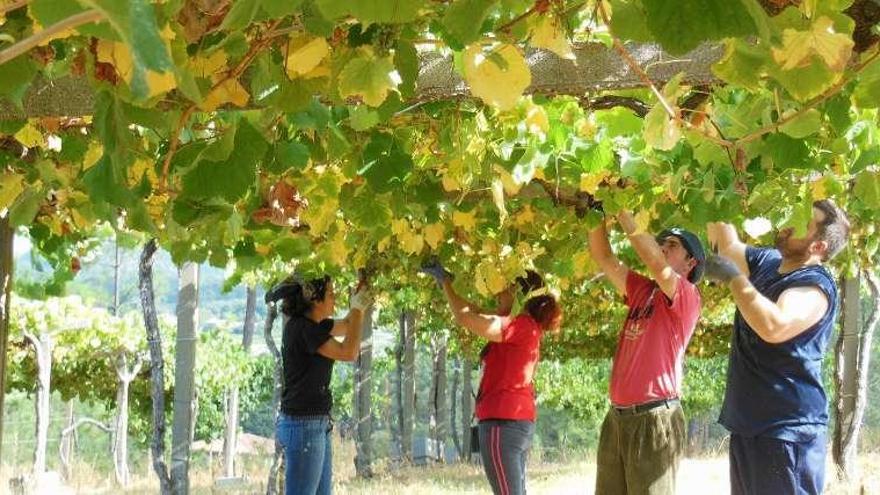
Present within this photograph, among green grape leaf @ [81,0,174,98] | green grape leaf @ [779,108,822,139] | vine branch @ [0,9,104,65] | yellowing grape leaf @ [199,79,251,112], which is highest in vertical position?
yellowing grape leaf @ [199,79,251,112]

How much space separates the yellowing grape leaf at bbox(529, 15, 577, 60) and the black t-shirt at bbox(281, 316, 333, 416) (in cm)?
322

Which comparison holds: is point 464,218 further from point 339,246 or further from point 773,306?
point 773,306

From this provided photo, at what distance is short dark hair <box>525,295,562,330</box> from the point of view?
451 cm

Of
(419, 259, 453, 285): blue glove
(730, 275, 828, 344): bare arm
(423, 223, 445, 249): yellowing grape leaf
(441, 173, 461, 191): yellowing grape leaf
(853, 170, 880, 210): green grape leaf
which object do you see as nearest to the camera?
(853, 170, 880, 210): green grape leaf

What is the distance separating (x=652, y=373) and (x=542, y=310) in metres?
1.06

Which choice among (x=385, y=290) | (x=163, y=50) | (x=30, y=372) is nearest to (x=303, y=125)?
(x=163, y=50)

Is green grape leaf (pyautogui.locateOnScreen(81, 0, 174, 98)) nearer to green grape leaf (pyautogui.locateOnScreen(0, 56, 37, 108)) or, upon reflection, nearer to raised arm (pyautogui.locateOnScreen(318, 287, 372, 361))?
green grape leaf (pyautogui.locateOnScreen(0, 56, 37, 108))

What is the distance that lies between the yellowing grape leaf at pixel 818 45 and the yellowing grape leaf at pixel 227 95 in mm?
690

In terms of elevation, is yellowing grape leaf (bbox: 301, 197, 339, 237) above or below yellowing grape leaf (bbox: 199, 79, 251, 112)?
above

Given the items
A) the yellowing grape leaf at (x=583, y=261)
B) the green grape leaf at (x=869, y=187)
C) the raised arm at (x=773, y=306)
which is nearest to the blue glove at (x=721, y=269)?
the raised arm at (x=773, y=306)

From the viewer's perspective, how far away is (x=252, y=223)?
10.1ft

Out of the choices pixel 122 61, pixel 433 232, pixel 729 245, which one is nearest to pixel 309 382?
pixel 433 232

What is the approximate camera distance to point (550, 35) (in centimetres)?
113

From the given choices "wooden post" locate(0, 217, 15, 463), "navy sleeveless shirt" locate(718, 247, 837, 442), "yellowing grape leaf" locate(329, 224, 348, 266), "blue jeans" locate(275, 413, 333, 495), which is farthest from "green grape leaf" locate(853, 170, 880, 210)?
"blue jeans" locate(275, 413, 333, 495)
